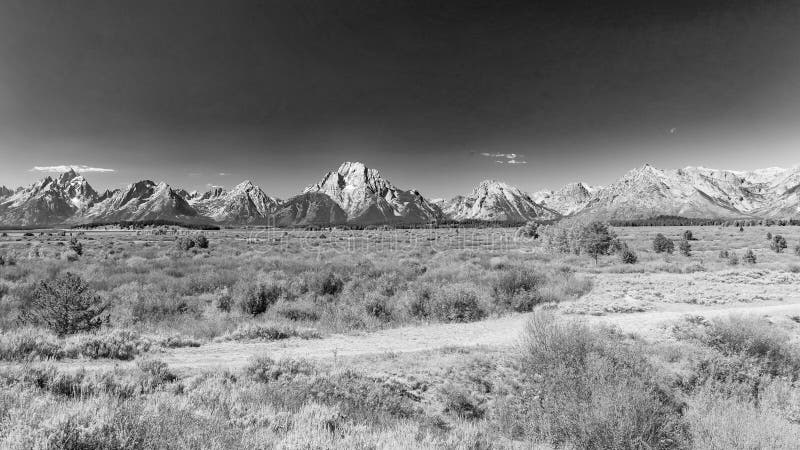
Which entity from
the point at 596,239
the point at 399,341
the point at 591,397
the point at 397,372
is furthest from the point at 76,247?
the point at 596,239

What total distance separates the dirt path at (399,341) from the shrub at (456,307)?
572 millimetres

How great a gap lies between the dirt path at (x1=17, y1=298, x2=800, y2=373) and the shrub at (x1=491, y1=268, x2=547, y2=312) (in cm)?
100

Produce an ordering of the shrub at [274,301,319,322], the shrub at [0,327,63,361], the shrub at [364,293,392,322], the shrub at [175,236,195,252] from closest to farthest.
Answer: the shrub at [0,327,63,361] → the shrub at [274,301,319,322] → the shrub at [364,293,392,322] → the shrub at [175,236,195,252]

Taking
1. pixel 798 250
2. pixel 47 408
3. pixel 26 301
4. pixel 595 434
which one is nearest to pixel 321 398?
pixel 47 408

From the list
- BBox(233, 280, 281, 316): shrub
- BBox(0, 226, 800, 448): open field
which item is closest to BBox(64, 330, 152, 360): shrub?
BBox(0, 226, 800, 448): open field

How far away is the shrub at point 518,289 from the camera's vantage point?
52.1 feet

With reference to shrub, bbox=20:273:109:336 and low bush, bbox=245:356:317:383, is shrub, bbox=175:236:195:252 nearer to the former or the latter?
shrub, bbox=20:273:109:336

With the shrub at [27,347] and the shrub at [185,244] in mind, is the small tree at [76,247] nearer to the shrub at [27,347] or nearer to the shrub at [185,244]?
the shrub at [185,244]

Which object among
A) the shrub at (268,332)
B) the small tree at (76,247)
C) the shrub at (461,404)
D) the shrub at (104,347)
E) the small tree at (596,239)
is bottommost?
the shrub at (461,404)

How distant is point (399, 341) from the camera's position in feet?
38.3

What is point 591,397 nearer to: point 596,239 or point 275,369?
point 275,369

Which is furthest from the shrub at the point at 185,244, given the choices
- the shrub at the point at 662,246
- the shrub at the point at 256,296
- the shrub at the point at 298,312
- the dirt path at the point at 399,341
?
the shrub at the point at 662,246

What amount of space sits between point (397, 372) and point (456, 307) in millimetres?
6491

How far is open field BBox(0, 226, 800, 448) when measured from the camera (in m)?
4.93
